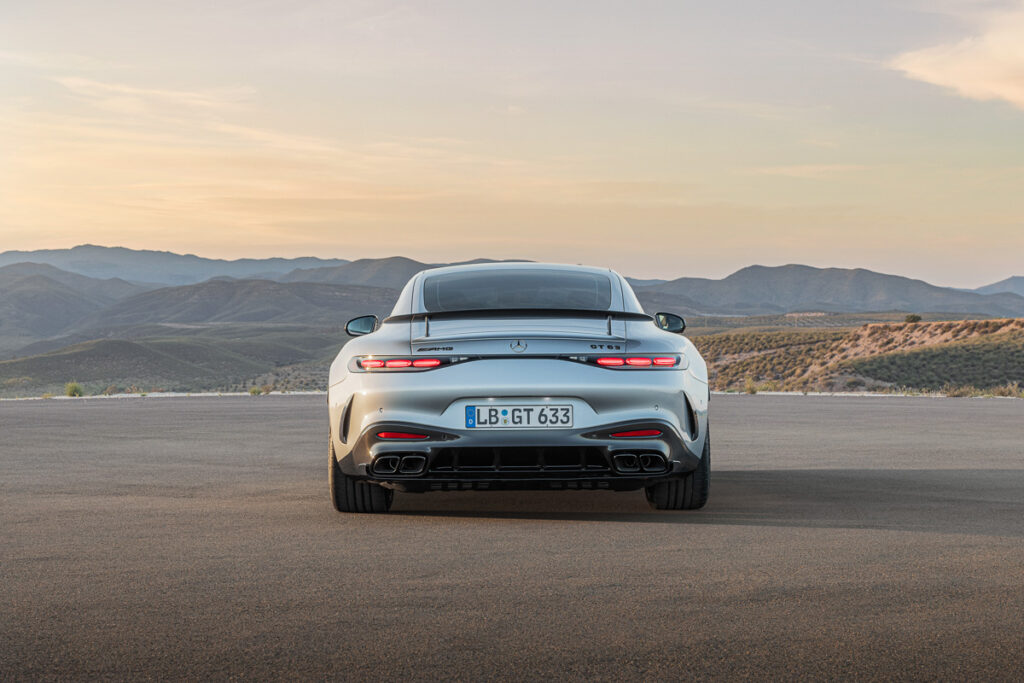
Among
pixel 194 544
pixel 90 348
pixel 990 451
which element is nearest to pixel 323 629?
pixel 194 544

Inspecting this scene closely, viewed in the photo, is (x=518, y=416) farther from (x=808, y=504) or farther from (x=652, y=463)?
(x=808, y=504)

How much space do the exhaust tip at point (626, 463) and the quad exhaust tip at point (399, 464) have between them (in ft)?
4.01

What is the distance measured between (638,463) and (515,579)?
67.4 inches

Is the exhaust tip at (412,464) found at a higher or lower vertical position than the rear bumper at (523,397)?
lower

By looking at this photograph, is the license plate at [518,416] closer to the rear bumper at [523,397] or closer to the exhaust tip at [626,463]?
the rear bumper at [523,397]

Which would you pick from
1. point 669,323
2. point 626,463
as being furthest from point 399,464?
point 669,323

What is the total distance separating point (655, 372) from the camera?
7.31 metres

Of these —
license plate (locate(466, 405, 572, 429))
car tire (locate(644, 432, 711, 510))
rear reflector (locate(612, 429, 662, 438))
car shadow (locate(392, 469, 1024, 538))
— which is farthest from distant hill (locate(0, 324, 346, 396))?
rear reflector (locate(612, 429, 662, 438))

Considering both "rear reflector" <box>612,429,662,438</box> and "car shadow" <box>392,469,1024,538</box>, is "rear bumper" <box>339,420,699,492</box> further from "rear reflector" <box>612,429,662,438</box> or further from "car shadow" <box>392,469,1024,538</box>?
"car shadow" <box>392,469,1024,538</box>

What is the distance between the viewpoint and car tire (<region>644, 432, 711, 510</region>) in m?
7.89

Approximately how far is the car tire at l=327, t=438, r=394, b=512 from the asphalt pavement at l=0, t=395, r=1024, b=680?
0.37 ft

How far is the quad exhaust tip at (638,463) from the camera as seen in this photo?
23.8 ft

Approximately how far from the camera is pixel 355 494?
807 cm

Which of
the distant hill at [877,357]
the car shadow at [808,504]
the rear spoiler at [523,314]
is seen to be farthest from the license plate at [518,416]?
the distant hill at [877,357]
